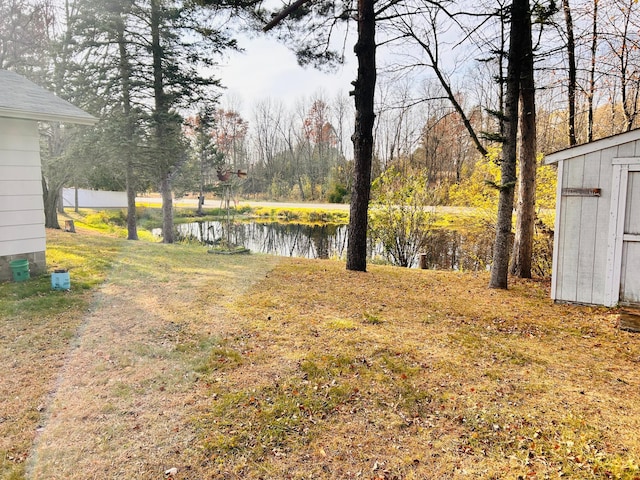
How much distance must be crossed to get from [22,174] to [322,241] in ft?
33.4

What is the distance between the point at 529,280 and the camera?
21.0 feet

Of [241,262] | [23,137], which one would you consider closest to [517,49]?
[241,262]

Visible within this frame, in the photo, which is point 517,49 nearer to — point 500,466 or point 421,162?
point 500,466

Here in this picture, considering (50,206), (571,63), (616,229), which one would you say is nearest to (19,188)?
(616,229)

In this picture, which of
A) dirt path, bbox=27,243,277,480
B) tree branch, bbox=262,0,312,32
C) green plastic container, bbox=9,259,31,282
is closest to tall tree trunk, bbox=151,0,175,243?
tree branch, bbox=262,0,312,32

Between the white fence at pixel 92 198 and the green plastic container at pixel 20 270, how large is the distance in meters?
18.7

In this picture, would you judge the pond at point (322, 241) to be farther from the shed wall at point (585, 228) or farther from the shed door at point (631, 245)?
the shed door at point (631, 245)

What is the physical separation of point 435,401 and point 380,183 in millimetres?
8531

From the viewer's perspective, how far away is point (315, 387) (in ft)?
9.55

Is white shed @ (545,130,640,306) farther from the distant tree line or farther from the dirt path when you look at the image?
the dirt path

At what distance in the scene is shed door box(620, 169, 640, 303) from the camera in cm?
437

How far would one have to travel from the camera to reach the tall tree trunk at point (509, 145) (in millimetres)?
5336

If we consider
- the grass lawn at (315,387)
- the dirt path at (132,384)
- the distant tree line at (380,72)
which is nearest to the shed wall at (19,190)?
the grass lawn at (315,387)

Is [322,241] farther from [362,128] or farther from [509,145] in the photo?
[509,145]
